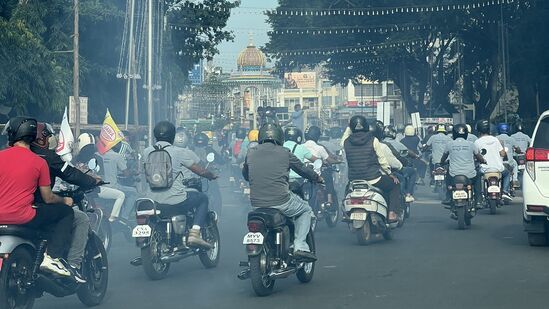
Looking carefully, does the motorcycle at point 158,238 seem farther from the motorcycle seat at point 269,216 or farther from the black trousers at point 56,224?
the black trousers at point 56,224

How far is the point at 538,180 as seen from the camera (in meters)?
13.6

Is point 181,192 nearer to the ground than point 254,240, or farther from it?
farther from it

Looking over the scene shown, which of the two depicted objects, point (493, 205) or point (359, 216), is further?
point (493, 205)

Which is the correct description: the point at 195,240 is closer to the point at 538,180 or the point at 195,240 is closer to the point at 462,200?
the point at 538,180

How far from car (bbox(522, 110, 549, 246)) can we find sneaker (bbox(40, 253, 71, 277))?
656 cm

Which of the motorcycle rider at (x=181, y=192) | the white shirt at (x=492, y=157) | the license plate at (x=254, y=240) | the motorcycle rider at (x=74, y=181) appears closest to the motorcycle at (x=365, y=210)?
the motorcycle rider at (x=181, y=192)

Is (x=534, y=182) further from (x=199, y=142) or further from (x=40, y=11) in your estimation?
(x=40, y=11)

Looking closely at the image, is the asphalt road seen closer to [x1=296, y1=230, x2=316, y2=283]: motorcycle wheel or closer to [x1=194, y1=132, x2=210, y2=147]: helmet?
[x1=296, y1=230, x2=316, y2=283]: motorcycle wheel

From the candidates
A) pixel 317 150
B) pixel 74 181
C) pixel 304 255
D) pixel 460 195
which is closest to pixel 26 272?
pixel 74 181

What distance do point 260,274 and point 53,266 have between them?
79.3 inches

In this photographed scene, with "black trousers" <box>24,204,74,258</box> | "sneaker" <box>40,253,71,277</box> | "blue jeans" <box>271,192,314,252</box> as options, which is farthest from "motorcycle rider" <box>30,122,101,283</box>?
"blue jeans" <box>271,192,314,252</box>

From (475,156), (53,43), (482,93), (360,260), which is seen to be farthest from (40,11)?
(482,93)

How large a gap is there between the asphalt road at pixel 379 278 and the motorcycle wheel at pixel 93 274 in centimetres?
15

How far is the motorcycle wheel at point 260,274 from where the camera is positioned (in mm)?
10148
